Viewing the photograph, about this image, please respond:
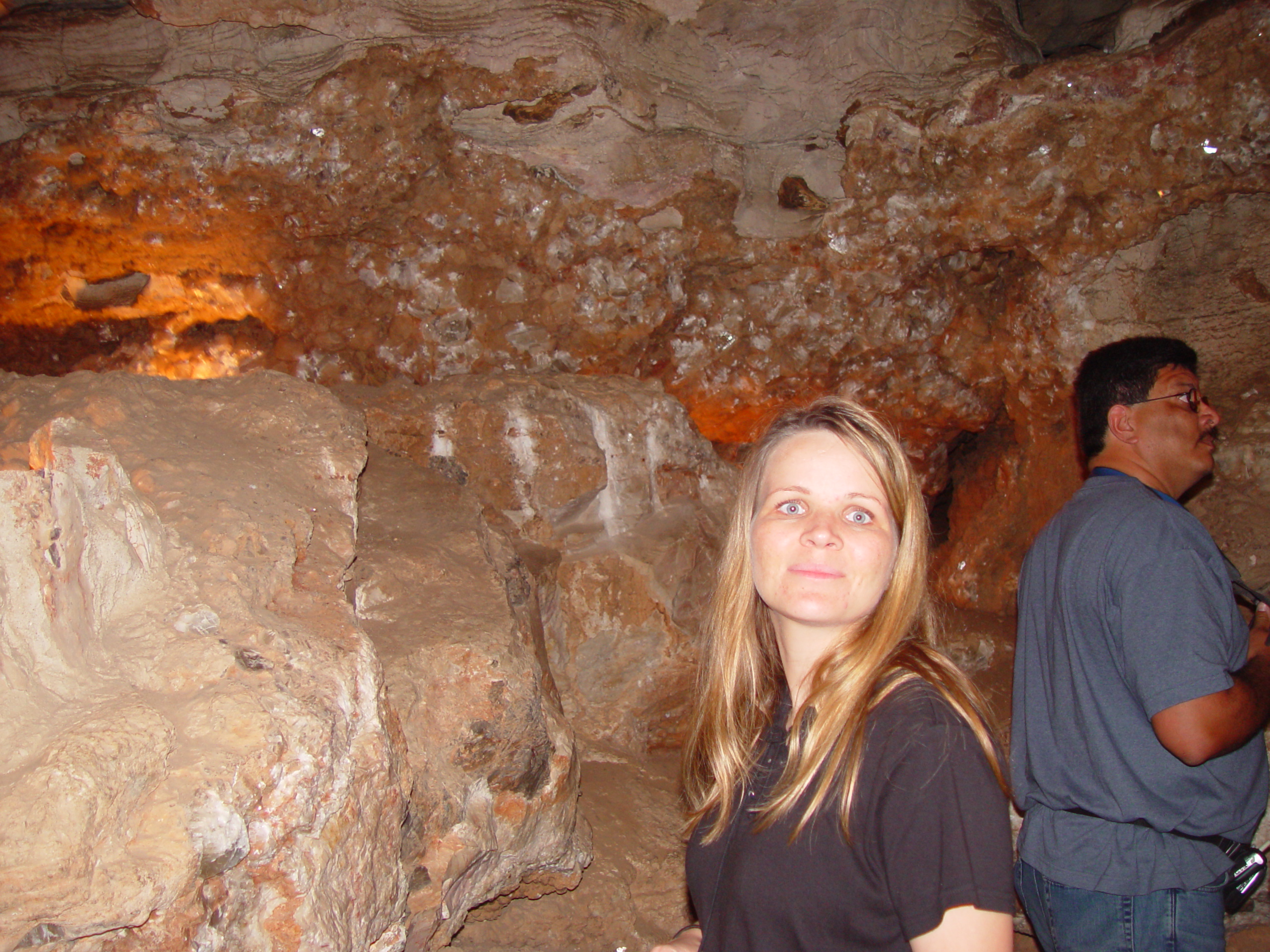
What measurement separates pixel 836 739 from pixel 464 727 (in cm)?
141

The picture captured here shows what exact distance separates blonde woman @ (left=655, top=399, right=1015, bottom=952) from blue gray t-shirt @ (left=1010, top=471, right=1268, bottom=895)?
2.51 ft

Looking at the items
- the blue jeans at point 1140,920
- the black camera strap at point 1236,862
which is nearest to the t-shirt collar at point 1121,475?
the black camera strap at point 1236,862

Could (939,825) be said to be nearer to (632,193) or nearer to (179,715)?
(179,715)

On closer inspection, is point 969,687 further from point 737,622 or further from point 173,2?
point 173,2

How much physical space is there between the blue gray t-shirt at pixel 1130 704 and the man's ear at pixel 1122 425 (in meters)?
0.22

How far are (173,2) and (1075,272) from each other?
187 inches

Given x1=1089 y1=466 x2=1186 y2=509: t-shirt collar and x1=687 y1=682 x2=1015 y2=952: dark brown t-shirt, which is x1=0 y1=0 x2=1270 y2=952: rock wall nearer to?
x1=687 y1=682 x2=1015 y2=952: dark brown t-shirt

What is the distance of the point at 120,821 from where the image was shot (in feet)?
4.68

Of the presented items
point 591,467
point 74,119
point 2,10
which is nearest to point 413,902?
point 591,467

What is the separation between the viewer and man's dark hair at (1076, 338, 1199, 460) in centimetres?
238

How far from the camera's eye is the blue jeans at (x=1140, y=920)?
1.83 meters

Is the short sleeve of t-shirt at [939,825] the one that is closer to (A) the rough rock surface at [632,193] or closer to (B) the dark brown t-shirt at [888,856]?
(B) the dark brown t-shirt at [888,856]

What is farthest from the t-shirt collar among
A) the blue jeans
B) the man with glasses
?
the blue jeans

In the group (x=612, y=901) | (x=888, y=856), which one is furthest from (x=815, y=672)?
(x=612, y=901)
